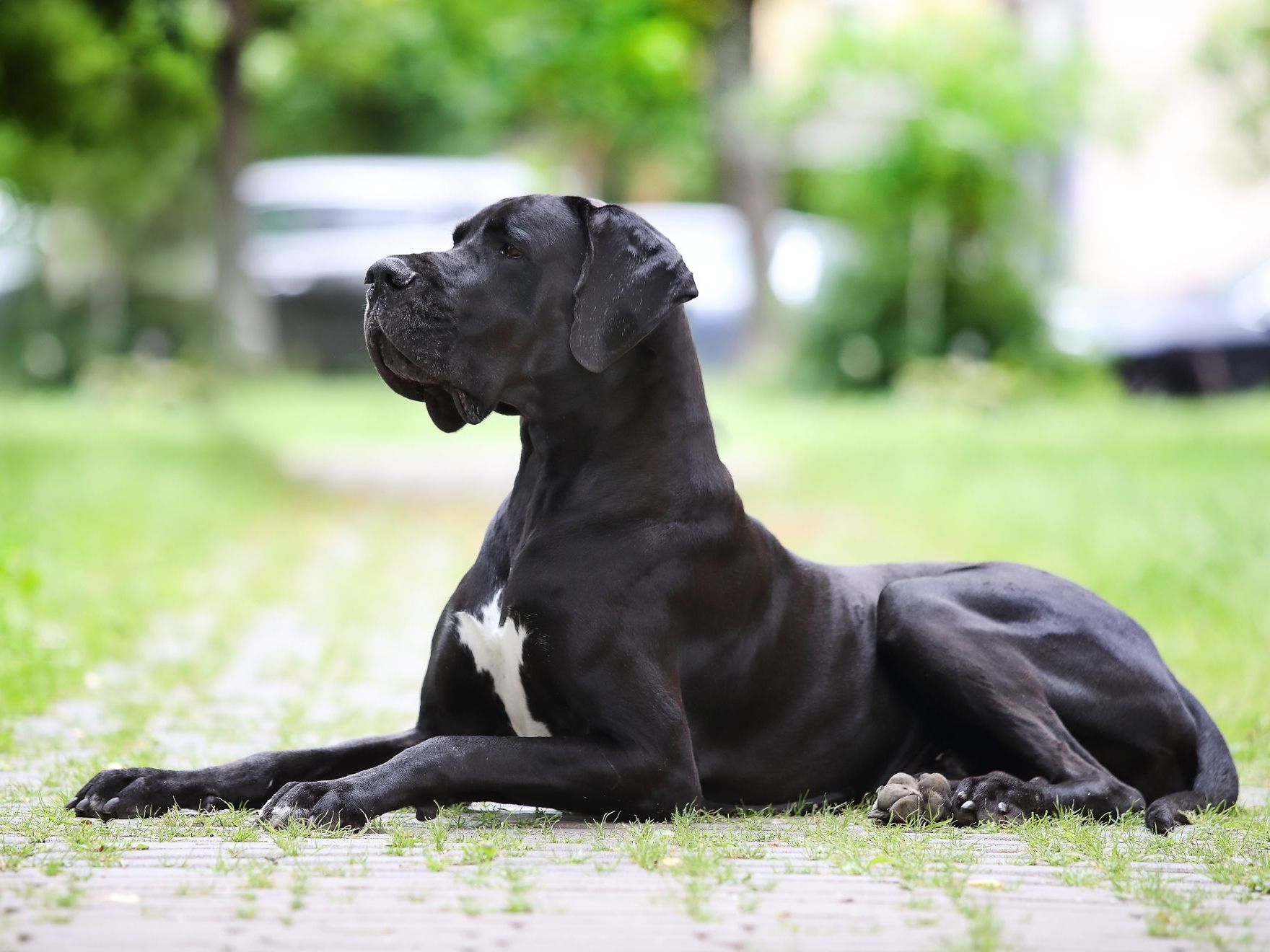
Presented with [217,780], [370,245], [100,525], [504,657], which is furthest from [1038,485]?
[370,245]

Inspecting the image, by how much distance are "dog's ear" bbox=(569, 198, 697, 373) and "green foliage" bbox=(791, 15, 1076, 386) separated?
1558 centimetres

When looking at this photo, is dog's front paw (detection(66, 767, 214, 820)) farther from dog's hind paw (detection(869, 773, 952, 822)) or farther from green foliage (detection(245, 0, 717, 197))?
green foliage (detection(245, 0, 717, 197))

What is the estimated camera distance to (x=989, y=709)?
4562mm

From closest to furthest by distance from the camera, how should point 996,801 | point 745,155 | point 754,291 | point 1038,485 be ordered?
point 996,801, point 1038,485, point 745,155, point 754,291

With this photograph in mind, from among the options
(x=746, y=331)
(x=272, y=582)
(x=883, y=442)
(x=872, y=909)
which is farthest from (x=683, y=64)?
(x=872, y=909)

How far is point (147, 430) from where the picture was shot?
1681 cm

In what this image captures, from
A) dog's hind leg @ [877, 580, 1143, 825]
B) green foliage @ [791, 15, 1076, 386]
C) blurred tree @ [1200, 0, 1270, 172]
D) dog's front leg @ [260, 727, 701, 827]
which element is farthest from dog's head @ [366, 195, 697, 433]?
green foliage @ [791, 15, 1076, 386]

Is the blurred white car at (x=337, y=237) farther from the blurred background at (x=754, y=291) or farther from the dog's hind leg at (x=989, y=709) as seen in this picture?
the dog's hind leg at (x=989, y=709)

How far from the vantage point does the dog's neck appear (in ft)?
14.4

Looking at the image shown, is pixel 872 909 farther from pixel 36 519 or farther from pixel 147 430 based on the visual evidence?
pixel 147 430

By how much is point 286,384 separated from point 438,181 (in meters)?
4.71

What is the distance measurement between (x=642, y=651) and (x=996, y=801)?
1043mm

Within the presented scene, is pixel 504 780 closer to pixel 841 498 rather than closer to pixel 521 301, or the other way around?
pixel 521 301

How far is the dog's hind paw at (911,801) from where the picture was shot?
4391 millimetres
